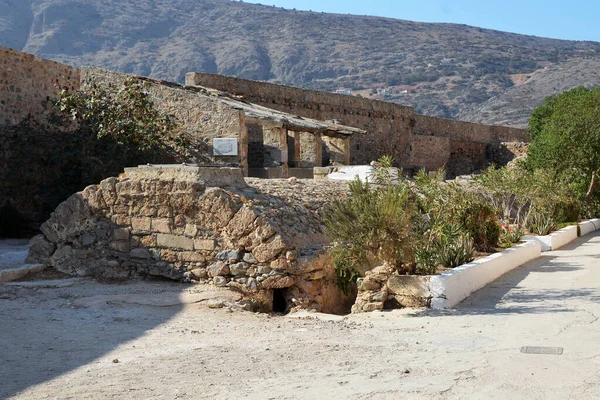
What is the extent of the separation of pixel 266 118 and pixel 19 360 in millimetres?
12185

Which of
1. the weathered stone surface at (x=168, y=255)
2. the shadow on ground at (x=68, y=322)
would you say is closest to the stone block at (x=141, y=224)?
the weathered stone surface at (x=168, y=255)

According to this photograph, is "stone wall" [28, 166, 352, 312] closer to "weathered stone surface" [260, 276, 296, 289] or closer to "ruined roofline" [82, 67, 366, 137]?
"weathered stone surface" [260, 276, 296, 289]

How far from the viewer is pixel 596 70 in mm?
74750

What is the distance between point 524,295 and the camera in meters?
9.57

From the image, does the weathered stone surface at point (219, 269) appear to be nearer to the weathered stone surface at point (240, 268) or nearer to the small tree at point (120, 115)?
the weathered stone surface at point (240, 268)

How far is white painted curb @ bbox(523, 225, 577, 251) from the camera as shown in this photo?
1591 cm

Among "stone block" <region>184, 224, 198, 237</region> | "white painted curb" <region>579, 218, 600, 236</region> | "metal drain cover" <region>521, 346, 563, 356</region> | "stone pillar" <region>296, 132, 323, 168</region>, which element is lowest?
"white painted curb" <region>579, 218, 600, 236</region>

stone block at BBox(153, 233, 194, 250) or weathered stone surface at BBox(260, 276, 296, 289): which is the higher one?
stone block at BBox(153, 233, 194, 250)

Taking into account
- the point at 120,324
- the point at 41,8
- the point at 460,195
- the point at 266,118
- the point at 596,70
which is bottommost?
the point at 120,324

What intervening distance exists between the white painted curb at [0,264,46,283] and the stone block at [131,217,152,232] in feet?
4.94

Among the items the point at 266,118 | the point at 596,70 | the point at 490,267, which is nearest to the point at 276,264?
the point at 490,267

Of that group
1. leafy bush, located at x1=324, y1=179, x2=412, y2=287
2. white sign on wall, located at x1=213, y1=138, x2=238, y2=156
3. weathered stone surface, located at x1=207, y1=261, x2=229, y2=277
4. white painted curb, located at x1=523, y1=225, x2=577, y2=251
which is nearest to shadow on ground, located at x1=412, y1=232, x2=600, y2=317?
leafy bush, located at x1=324, y1=179, x2=412, y2=287

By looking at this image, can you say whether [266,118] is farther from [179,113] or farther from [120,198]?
[120,198]

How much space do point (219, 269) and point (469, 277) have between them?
10.7 ft
